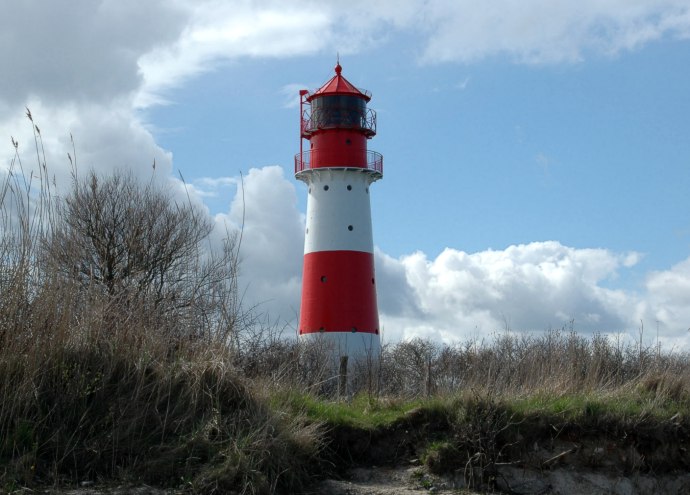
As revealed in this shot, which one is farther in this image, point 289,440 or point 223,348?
point 223,348

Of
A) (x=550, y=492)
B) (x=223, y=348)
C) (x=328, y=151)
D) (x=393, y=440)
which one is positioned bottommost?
(x=550, y=492)

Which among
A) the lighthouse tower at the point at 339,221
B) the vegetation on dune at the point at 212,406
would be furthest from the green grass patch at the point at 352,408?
the lighthouse tower at the point at 339,221

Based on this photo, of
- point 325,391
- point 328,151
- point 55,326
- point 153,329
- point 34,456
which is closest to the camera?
point 34,456

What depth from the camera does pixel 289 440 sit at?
8703 mm

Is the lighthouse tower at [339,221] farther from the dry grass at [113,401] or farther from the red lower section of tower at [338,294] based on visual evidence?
the dry grass at [113,401]

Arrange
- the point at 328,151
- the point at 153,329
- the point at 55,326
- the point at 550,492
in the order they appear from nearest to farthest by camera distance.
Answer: the point at 55,326, the point at 153,329, the point at 550,492, the point at 328,151

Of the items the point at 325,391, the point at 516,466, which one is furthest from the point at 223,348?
the point at 325,391

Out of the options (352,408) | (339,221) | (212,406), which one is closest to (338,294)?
(339,221)

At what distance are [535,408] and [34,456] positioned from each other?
19.5 ft

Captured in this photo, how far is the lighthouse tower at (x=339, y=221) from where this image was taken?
25688 millimetres

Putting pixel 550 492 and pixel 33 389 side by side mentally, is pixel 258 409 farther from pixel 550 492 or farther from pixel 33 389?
pixel 550 492

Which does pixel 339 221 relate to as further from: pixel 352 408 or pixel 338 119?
pixel 352 408

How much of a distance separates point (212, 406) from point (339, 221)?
1775 cm

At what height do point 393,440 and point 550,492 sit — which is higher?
point 393,440
